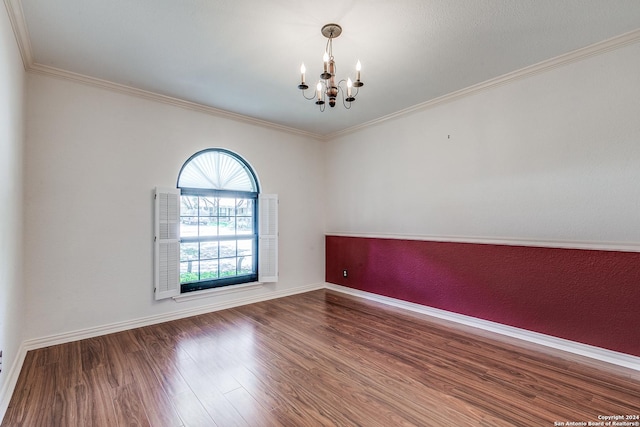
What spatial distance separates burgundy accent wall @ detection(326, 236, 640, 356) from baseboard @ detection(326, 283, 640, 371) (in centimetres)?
5

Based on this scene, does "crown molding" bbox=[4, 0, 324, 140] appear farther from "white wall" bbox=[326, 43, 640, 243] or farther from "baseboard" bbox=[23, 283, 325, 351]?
"baseboard" bbox=[23, 283, 325, 351]

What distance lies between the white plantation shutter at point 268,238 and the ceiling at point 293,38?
170 centimetres

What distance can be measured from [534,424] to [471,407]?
1.13ft

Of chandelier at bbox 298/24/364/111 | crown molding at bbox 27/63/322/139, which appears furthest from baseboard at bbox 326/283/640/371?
crown molding at bbox 27/63/322/139

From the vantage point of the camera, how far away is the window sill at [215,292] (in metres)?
3.82

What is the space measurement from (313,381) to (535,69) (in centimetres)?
366

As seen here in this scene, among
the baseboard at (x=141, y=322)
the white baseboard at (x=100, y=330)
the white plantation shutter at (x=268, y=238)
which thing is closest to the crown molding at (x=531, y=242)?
the white plantation shutter at (x=268, y=238)

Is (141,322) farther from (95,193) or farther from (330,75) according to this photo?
(330,75)

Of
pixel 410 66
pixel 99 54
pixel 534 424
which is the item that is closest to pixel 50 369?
pixel 99 54

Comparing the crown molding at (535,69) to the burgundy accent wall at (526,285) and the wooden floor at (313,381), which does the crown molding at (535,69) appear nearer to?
the burgundy accent wall at (526,285)

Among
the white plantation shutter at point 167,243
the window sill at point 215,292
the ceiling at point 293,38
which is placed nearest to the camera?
the ceiling at point 293,38

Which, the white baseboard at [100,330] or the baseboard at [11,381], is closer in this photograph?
the baseboard at [11,381]

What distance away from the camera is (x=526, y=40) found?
258cm

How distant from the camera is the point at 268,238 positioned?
458 cm
